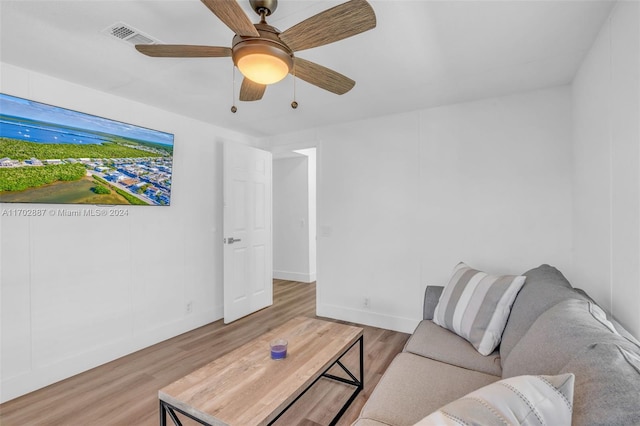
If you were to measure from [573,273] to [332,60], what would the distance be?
8.54 ft

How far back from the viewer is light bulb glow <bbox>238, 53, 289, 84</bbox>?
4.36 feet

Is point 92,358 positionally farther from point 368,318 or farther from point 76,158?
point 368,318

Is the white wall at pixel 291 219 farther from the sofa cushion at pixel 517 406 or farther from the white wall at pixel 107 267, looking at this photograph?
the sofa cushion at pixel 517 406

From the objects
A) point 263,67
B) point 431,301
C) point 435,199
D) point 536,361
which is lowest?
point 431,301

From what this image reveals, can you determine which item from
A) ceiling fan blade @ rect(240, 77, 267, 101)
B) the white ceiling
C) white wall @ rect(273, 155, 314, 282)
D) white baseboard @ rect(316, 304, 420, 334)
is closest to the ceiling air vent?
the white ceiling

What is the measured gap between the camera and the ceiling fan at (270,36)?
45.3 inches

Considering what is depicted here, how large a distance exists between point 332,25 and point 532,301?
5.50 ft

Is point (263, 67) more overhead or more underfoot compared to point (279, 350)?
more overhead

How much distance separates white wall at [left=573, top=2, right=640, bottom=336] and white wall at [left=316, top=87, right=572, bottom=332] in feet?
1.26

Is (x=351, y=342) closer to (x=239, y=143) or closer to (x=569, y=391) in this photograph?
(x=569, y=391)

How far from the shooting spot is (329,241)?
371cm

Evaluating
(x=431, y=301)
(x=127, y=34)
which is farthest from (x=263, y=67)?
(x=431, y=301)

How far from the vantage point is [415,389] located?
1.39 metres

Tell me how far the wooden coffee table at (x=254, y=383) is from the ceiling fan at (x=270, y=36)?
4.79 ft
